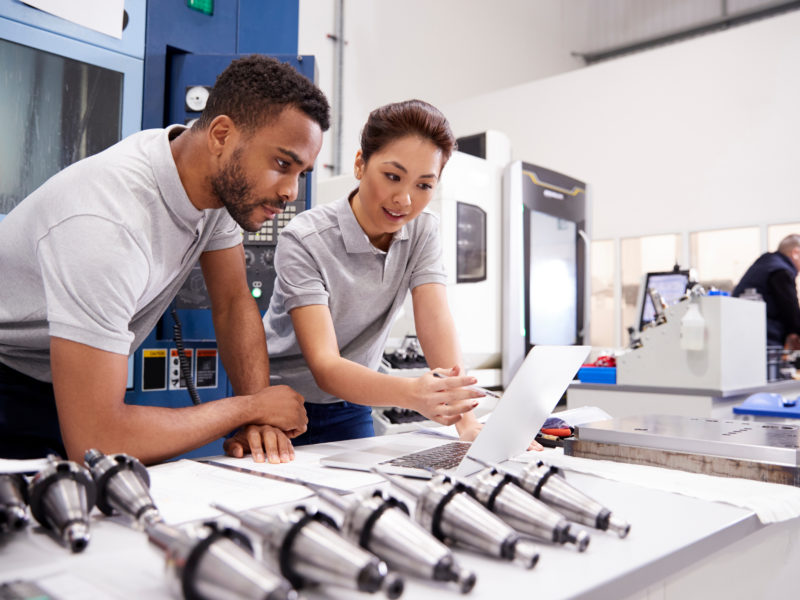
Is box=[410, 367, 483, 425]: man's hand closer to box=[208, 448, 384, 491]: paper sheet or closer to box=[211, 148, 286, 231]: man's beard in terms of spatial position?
box=[208, 448, 384, 491]: paper sheet

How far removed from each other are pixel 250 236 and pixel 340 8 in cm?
348

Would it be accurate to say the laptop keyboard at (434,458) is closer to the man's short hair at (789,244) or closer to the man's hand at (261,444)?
the man's hand at (261,444)

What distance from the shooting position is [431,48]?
18.7 feet

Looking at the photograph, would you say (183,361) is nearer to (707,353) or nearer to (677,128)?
(707,353)

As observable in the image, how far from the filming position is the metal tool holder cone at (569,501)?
0.69 metres

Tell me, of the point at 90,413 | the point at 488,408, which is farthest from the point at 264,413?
the point at 488,408

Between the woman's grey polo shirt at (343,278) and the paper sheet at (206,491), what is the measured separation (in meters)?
0.47

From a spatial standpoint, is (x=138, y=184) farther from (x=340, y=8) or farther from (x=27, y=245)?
(x=340, y=8)

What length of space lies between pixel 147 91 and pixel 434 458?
1354 mm

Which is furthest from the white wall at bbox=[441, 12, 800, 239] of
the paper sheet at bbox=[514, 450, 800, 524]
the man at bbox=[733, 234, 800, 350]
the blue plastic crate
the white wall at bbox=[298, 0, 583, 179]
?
the paper sheet at bbox=[514, 450, 800, 524]

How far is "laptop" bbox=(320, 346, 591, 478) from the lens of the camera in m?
0.92

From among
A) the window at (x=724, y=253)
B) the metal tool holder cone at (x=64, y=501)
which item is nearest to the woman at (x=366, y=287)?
the metal tool holder cone at (x=64, y=501)

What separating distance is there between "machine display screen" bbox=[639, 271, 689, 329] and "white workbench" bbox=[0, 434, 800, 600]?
2.83 m

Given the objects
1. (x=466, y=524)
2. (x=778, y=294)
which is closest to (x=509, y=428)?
(x=466, y=524)
